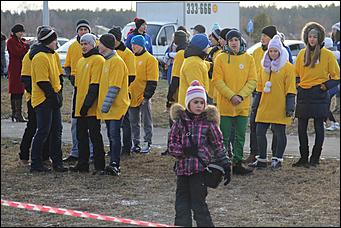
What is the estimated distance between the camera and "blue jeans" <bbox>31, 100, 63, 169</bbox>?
9.55 m

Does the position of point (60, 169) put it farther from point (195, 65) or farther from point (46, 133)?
point (195, 65)

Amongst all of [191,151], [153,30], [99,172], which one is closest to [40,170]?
[99,172]

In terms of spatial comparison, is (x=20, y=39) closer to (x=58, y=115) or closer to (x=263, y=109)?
(x=58, y=115)

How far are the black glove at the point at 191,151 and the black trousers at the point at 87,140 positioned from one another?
128 inches

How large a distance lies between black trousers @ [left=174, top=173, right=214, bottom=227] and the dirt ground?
767 mm

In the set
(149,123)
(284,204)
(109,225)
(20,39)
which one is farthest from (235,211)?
(20,39)

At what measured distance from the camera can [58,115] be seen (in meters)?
9.85

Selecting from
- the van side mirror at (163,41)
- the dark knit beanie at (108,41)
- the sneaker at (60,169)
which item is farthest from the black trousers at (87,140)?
the van side mirror at (163,41)

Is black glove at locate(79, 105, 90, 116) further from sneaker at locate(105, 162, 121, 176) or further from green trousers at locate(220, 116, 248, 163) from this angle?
green trousers at locate(220, 116, 248, 163)

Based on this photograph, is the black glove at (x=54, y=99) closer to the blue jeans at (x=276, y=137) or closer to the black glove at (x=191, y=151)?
the blue jeans at (x=276, y=137)

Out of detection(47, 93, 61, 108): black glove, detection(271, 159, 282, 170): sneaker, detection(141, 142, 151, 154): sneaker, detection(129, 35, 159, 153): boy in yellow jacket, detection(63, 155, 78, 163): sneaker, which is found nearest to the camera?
detection(47, 93, 61, 108): black glove

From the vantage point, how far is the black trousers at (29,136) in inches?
396

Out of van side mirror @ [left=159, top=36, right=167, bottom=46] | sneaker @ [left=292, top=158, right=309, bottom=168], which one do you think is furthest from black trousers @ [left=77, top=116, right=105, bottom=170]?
van side mirror @ [left=159, top=36, right=167, bottom=46]

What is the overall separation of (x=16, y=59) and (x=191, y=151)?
28.9 feet
